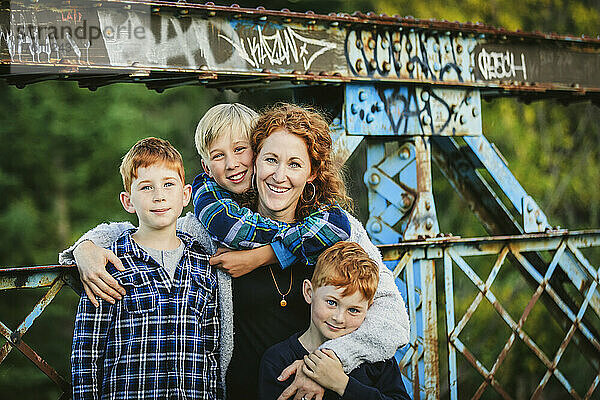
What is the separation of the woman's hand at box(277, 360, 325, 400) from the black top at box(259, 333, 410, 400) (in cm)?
2

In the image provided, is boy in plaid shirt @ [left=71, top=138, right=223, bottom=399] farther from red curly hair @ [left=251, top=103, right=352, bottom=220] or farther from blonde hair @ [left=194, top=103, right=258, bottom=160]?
red curly hair @ [left=251, top=103, right=352, bottom=220]

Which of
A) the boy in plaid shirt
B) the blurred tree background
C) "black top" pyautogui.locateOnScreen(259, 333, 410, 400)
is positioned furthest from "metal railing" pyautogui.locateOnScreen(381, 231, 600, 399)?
the blurred tree background

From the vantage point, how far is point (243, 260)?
3.33m

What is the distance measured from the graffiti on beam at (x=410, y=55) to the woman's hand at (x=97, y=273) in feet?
5.54

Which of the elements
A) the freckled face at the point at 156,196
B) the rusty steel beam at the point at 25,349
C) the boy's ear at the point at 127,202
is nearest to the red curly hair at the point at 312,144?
the freckled face at the point at 156,196

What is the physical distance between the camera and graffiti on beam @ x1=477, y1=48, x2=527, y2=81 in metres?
4.51

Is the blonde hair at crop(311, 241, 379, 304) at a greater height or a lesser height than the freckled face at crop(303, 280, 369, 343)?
greater

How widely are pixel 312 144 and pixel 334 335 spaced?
0.85m

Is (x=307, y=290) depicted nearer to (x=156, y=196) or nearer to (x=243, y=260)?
(x=243, y=260)

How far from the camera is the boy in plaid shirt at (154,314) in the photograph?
3.08 meters

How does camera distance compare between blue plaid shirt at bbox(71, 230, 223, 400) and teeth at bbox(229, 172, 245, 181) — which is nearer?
blue plaid shirt at bbox(71, 230, 223, 400)

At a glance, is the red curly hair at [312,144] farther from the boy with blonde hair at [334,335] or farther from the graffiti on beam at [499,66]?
the graffiti on beam at [499,66]

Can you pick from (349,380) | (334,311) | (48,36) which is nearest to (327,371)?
(349,380)

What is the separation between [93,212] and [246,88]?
30.6ft
